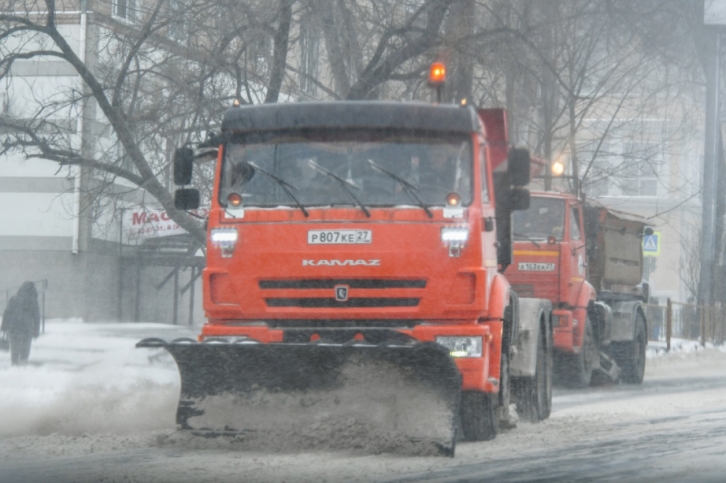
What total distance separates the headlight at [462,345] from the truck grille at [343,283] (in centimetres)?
41

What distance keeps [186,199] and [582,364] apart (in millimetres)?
8029

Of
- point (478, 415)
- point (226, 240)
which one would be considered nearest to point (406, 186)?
point (226, 240)

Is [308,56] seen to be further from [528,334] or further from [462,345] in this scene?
[462,345]

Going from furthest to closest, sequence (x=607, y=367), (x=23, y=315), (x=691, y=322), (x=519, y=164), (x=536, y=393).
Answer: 1. (x=691, y=322)
2. (x=607, y=367)
3. (x=23, y=315)
4. (x=536, y=393)
5. (x=519, y=164)

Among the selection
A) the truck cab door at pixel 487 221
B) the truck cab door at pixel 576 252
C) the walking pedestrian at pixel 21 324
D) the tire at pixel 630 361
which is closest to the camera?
the truck cab door at pixel 487 221

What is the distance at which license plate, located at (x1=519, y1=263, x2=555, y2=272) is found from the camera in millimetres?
14992

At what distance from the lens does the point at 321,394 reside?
8.09m

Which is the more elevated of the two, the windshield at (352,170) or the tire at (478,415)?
the windshield at (352,170)

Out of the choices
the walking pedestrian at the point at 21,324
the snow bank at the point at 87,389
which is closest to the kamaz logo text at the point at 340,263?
the snow bank at the point at 87,389

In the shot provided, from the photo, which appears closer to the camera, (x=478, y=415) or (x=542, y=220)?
(x=478, y=415)

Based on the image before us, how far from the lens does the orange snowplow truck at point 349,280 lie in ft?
26.2

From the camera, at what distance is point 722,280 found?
33188 mm

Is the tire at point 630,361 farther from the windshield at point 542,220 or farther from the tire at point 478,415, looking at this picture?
the tire at point 478,415

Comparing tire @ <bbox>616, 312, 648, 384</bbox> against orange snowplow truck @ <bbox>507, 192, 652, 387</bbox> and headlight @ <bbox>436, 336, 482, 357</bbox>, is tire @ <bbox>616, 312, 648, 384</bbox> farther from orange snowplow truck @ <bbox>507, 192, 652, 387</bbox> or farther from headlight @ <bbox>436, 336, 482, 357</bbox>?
headlight @ <bbox>436, 336, 482, 357</bbox>
